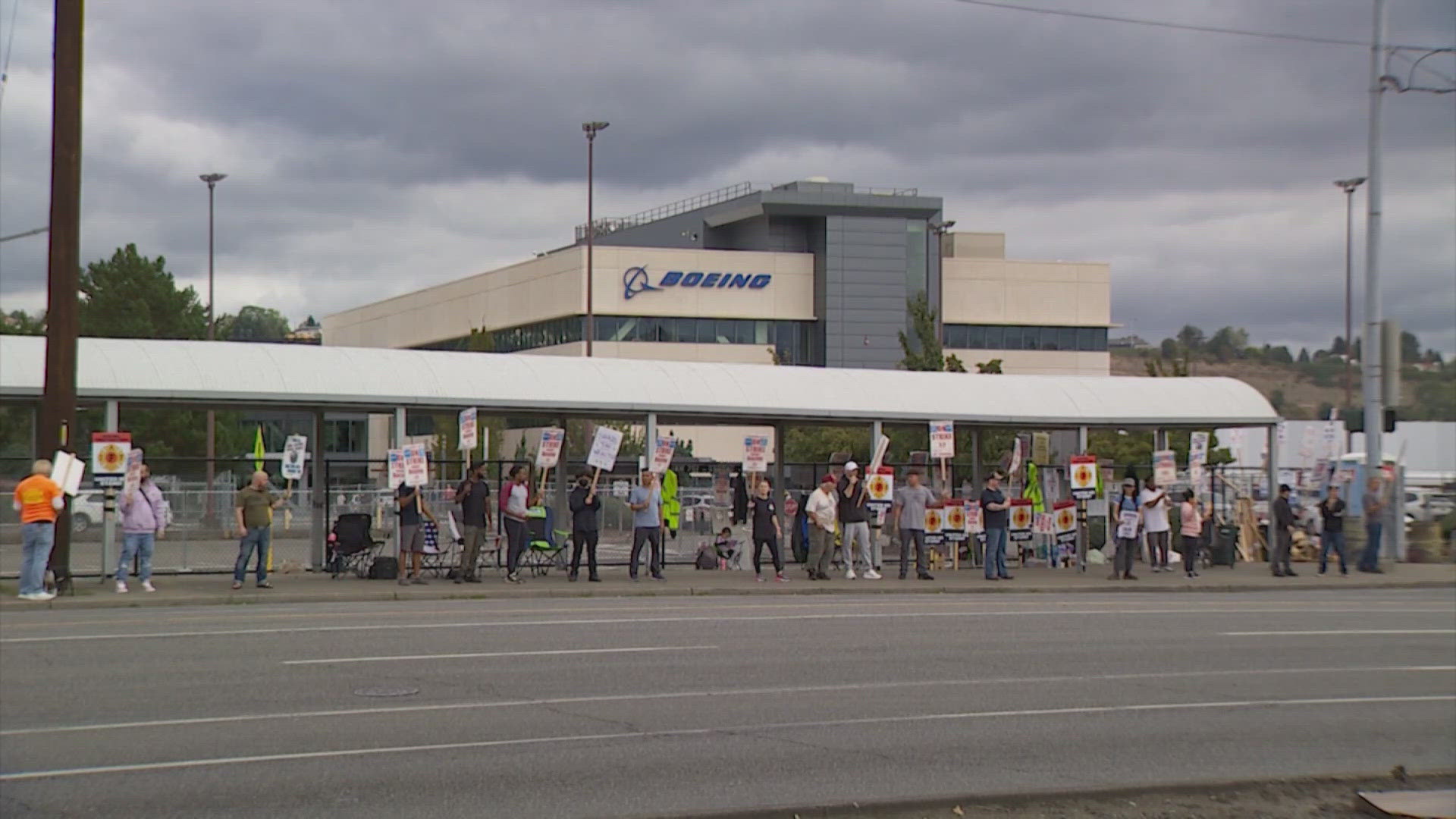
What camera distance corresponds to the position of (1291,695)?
13.6m

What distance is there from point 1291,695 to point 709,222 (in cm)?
7327

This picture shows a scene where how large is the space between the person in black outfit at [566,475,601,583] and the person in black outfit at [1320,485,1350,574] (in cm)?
1538

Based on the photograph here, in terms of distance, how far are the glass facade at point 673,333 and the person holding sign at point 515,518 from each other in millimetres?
49455

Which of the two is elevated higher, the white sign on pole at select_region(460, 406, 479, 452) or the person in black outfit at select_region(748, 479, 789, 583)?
the white sign on pole at select_region(460, 406, 479, 452)

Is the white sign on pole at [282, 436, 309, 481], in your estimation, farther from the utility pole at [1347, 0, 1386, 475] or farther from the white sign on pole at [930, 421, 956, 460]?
the utility pole at [1347, 0, 1386, 475]

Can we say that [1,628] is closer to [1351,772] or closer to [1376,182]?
[1351,772]

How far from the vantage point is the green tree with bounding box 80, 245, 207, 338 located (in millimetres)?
52062

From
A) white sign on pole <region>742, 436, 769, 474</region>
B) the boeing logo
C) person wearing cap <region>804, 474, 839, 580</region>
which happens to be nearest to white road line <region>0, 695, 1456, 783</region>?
person wearing cap <region>804, 474, 839, 580</region>

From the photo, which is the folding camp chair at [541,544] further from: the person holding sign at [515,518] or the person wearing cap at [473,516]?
the person wearing cap at [473,516]

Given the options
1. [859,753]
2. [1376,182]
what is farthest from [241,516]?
[1376,182]

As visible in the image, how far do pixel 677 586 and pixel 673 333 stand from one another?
2098 inches

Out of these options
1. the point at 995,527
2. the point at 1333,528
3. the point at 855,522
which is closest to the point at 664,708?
the point at 855,522

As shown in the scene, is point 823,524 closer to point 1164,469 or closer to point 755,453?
point 755,453

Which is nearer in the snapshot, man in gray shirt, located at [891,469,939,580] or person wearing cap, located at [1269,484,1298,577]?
man in gray shirt, located at [891,469,939,580]
